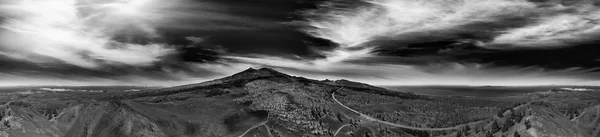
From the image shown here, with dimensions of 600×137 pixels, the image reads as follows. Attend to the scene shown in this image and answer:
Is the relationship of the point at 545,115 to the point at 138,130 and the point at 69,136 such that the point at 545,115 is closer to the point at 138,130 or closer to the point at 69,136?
the point at 138,130

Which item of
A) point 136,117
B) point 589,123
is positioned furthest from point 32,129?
point 589,123

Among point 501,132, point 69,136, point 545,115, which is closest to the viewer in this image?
point 545,115

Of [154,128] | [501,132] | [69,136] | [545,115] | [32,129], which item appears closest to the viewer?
[545,115]

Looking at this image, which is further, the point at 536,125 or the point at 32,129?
the point at 32,129

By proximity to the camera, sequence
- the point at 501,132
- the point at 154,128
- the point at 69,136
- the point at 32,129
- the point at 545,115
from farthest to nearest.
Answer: the point at 154,128 → the point at 69,136 → the point at 32,129 → the point at 501,132 → the point at 545,115

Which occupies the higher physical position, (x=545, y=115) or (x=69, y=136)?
(x=545, y=115)

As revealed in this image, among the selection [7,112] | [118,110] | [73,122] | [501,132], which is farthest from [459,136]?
[7,112]

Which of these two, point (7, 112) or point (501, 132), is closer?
point (501, 132)

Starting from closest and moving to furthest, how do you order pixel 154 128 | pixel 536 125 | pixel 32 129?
pixel 536 125 < pixel 32 129 < pixel 154 128

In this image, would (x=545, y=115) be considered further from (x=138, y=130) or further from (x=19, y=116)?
(x=19, y=116)
